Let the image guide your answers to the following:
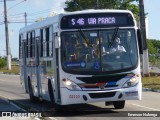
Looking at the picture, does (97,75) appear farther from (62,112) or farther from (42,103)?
(42,103)

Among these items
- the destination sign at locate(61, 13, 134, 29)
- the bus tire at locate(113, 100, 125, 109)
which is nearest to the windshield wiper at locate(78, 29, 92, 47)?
the destination sign at locate(61, 13, 134, 29)

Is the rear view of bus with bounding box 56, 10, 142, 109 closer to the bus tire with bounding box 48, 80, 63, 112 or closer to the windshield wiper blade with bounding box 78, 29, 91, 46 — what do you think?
the windshield wiper blade with bounding box 78, 29, 91, 46

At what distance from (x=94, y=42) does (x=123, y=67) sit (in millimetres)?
1144

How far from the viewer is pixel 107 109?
56.1 ft

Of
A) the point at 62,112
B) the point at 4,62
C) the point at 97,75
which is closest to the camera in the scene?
the point at 97,75

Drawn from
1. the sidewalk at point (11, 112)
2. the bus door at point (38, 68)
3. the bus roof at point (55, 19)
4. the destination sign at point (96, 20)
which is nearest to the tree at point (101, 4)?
the bus roof at point (55, 19)

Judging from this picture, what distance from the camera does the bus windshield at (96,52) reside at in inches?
606

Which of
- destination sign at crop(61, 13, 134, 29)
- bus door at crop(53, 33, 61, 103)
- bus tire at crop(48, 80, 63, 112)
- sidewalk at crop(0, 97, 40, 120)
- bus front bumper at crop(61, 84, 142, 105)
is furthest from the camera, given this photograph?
bus tire at crop(48, 80, 63, 112)

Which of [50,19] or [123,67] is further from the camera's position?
[50,19]

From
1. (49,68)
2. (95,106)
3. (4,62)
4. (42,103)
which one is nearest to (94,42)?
(49,68)

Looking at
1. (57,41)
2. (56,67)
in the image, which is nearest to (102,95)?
(56,67)

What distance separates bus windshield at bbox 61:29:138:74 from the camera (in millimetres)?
15383

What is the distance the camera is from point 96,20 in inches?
625

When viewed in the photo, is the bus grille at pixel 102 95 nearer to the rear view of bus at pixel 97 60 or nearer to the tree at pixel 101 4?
the rear view of bus at pixel 97 60
